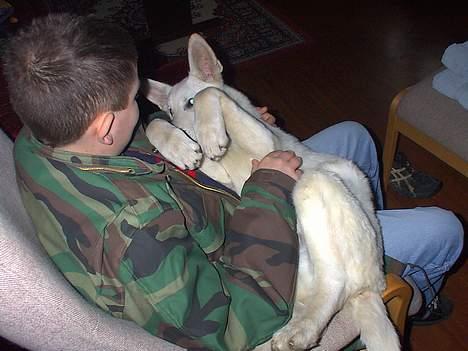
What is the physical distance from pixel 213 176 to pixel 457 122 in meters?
1.12

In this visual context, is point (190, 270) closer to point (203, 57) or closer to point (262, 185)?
point (262, 185)

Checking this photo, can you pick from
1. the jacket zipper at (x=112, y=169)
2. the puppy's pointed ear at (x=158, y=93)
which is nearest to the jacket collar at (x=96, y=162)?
the jacket zipper at (x=112, y=169)

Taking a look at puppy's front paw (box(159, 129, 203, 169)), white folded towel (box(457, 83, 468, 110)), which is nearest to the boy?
puppy's front paw (box(159, 129, 203, 169))

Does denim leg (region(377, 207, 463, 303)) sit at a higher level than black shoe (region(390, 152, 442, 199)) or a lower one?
higher

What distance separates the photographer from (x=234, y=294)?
43.5 inches

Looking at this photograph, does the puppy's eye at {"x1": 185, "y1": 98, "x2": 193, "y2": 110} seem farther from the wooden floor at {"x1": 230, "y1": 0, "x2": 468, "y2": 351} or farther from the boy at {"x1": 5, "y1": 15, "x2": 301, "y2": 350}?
→ the wooden floor at {"x1": 230, "y1": 0, "x2": 468, "y2": 351}

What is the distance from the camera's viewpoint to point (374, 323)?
47.5 inches

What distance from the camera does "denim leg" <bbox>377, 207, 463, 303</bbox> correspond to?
150 centimetres

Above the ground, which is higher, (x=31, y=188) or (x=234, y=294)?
(x=31, y=188)

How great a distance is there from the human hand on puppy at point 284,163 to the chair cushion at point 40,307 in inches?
22.0

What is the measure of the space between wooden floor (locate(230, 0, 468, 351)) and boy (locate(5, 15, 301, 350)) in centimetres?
161

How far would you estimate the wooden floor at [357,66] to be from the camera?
299cm

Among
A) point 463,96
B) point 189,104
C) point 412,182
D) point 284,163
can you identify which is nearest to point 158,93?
point 189,104

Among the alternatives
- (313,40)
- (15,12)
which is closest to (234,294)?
(313,40)
